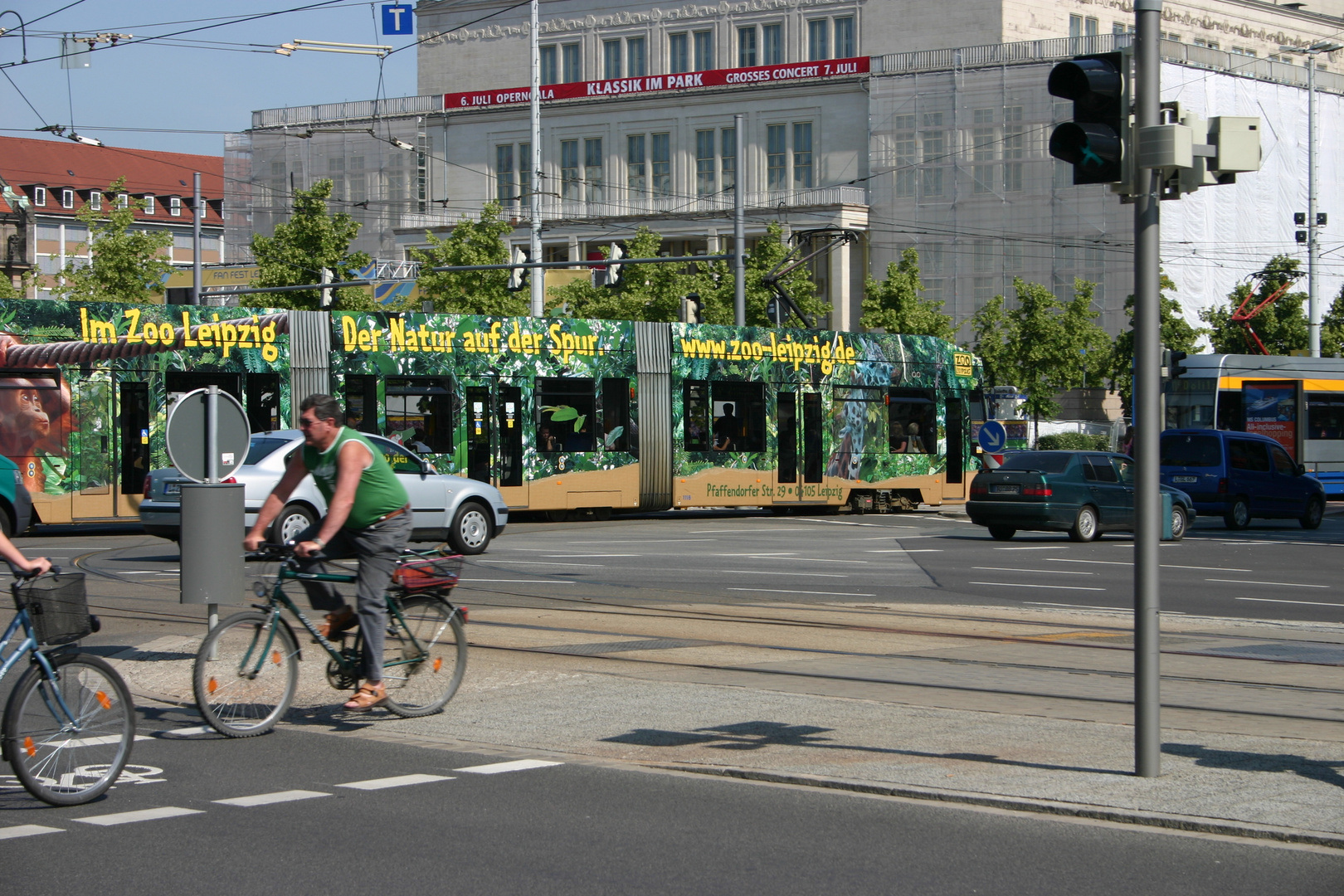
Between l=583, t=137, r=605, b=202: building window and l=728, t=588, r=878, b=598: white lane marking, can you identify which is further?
l=583, t=137, r=605, b=202: building window

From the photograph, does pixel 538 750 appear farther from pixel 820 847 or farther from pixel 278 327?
pixel 278 327

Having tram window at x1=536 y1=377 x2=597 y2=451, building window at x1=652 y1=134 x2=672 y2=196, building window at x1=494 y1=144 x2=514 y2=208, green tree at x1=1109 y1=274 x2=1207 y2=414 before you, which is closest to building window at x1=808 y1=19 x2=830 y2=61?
building window at x1=652 y1=134 x2=672 y2=196

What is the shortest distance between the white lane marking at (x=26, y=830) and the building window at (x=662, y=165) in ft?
245

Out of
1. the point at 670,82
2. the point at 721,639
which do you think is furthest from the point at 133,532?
the point at 670,82

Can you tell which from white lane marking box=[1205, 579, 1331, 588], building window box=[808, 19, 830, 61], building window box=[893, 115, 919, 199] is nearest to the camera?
white lane marking box=[1205, 579, 1331, 588]

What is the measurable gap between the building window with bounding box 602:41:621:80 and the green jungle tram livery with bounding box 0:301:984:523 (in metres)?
53.3

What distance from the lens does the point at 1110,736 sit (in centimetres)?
803

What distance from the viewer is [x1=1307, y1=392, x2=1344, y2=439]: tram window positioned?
4003 cm

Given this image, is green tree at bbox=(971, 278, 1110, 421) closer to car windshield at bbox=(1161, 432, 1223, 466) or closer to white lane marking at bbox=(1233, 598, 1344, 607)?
car windshield at bbox=(1161, 432, 1223, 466)

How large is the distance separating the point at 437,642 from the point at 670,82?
239ft

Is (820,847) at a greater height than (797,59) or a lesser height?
lesser

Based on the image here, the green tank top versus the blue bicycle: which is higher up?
the green tank top

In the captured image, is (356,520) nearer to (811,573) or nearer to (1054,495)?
(811,573)

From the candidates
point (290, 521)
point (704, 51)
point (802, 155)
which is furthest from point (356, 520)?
point (704, 51)
